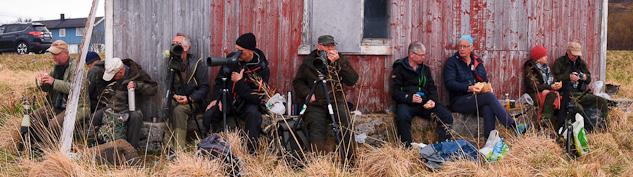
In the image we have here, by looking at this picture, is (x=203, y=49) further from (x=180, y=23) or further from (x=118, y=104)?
(x=118, y=104)

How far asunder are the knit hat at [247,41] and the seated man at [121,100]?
1046mm

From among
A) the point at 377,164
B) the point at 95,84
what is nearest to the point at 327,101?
the point at 377,164

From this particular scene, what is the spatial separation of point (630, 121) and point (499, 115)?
6.52ft

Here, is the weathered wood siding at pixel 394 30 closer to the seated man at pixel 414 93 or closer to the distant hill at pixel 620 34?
the seated man at pixel 414 93

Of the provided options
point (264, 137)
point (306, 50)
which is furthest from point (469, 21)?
point (264, 137)

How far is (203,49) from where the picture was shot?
6441 millimetres

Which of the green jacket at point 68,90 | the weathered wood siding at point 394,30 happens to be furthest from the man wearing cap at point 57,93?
the weathered wood siding at point 394,30

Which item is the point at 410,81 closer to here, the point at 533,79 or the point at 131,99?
the point at 533,79

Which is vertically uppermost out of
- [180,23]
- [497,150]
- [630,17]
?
[630,17]

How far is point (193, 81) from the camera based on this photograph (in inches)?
245

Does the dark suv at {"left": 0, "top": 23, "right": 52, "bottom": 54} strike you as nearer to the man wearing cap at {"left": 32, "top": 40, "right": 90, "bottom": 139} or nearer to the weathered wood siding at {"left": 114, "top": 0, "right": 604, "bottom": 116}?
the man wearing cap at {"left": 32, "top": 40, "right": 90, "bottom": 139}

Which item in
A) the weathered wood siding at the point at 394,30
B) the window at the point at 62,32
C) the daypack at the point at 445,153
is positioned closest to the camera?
the daypack at the point at 445,153

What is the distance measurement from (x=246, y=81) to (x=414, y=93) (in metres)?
1.63

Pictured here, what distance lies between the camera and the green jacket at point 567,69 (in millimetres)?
6973
